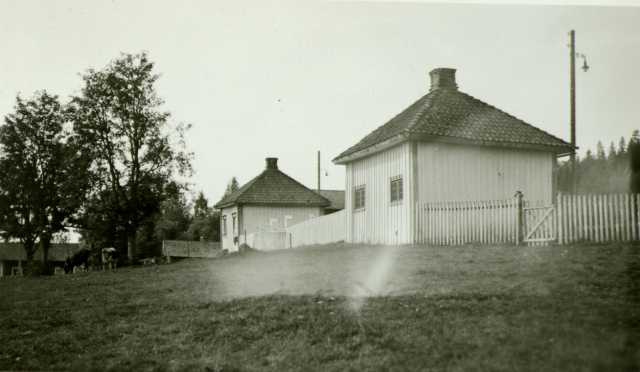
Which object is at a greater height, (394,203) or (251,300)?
(394,203)

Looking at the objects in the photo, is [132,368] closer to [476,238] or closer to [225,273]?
[225,273]

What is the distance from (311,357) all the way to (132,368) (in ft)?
9.00

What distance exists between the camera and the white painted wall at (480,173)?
21.1m

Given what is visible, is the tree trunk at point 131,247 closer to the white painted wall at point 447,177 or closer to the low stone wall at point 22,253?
the white painted wall at point 447,177

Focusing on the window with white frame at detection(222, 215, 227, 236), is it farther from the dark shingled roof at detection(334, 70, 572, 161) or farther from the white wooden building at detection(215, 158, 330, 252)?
the dark shingled roof at detection(334, 70, 572, 161)

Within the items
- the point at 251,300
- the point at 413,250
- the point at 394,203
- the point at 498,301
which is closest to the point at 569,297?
the point at 498,301

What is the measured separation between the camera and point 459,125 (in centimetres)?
2198

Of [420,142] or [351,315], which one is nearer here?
[351,315]

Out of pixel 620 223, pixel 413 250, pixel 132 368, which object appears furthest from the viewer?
pixel 413 250

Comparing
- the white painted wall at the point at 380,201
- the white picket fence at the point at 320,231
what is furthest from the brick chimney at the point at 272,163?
the white painted wall at the point at 380,201

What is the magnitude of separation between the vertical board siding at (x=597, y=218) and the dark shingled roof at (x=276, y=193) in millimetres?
26713

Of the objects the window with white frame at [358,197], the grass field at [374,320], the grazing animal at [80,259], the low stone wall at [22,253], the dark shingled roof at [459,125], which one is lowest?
the low stone wall at [22,253]

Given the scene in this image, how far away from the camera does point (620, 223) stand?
15.7 metres

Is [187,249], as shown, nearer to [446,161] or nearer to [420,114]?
[420,114]
